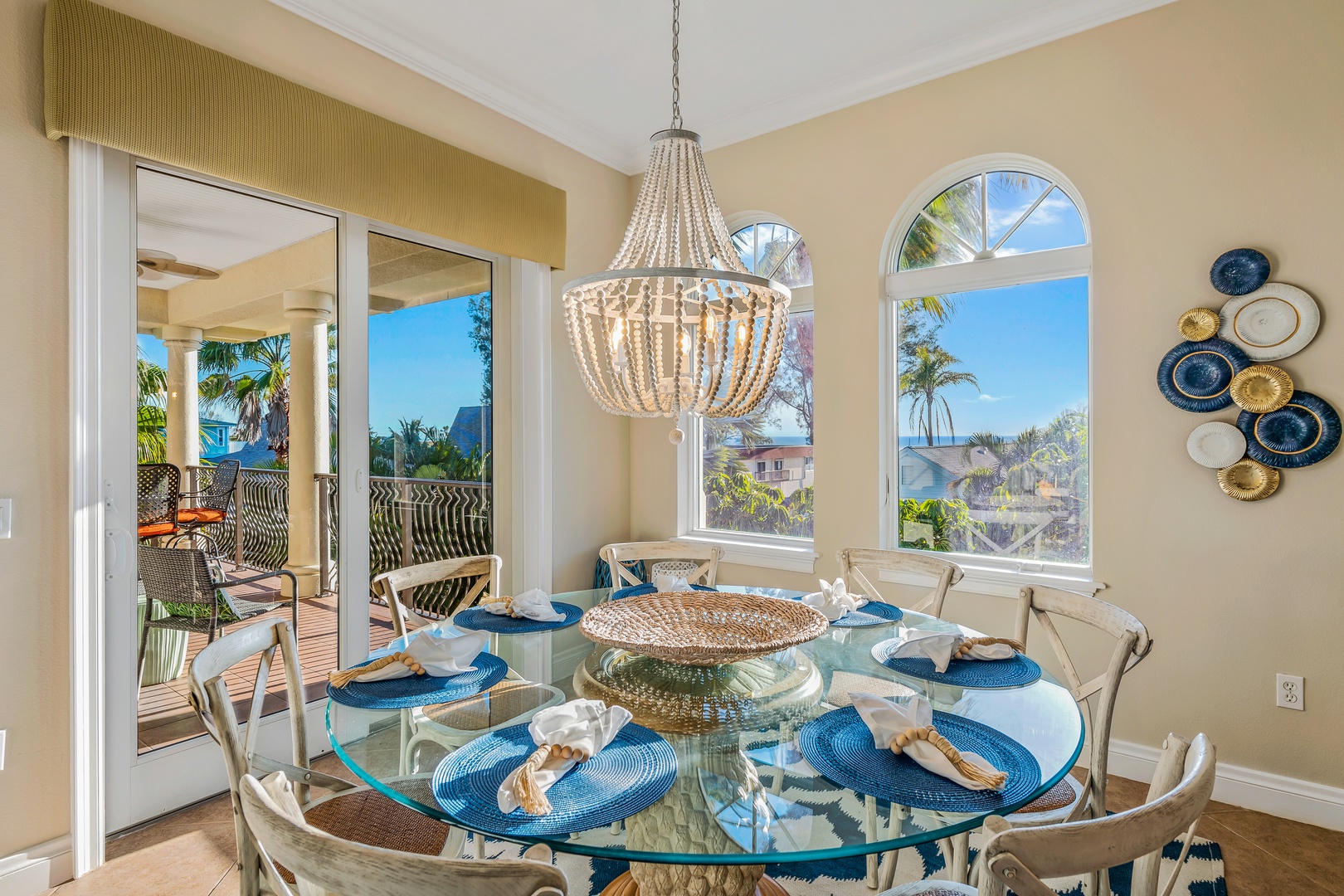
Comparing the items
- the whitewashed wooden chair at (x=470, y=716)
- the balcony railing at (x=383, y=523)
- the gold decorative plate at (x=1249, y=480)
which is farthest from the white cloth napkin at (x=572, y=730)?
the gold decorative plate at (x=1249, y=480)

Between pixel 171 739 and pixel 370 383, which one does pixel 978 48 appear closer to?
pixel 370 383

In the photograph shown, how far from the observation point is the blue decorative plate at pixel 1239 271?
225 centimetres

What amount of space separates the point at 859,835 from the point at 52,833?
2.32m

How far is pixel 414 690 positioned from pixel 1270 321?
2.74m

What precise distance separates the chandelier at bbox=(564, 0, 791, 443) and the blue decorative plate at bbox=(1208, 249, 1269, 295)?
1.61 metres

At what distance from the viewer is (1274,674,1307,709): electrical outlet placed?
2227mm

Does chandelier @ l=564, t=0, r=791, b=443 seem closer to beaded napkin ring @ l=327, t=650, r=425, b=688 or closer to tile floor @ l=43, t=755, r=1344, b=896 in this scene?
beaded napkin ring @ l=327, t=650, r=425, b=688

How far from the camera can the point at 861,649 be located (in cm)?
174

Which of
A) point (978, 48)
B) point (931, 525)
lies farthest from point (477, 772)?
point (978, 48)

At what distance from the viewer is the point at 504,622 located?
1951 mm

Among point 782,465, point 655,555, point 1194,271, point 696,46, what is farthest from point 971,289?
point 655,555

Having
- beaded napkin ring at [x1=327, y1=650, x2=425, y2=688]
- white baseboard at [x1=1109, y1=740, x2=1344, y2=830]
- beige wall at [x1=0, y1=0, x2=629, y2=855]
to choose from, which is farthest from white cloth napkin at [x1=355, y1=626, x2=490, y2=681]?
white baseboard at [x1=1109, y1=740, x2=1344, y2=830]

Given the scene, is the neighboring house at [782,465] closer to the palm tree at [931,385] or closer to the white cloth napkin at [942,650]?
the palm tree at [931,385]

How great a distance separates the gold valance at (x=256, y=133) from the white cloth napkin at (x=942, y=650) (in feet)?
7.87
